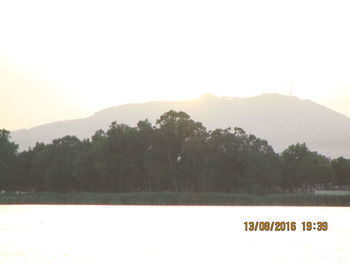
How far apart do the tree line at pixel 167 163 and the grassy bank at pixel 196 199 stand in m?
10.4

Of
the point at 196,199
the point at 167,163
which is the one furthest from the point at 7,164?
the point at 196,199

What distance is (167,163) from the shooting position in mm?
111812

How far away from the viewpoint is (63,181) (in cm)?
12588
